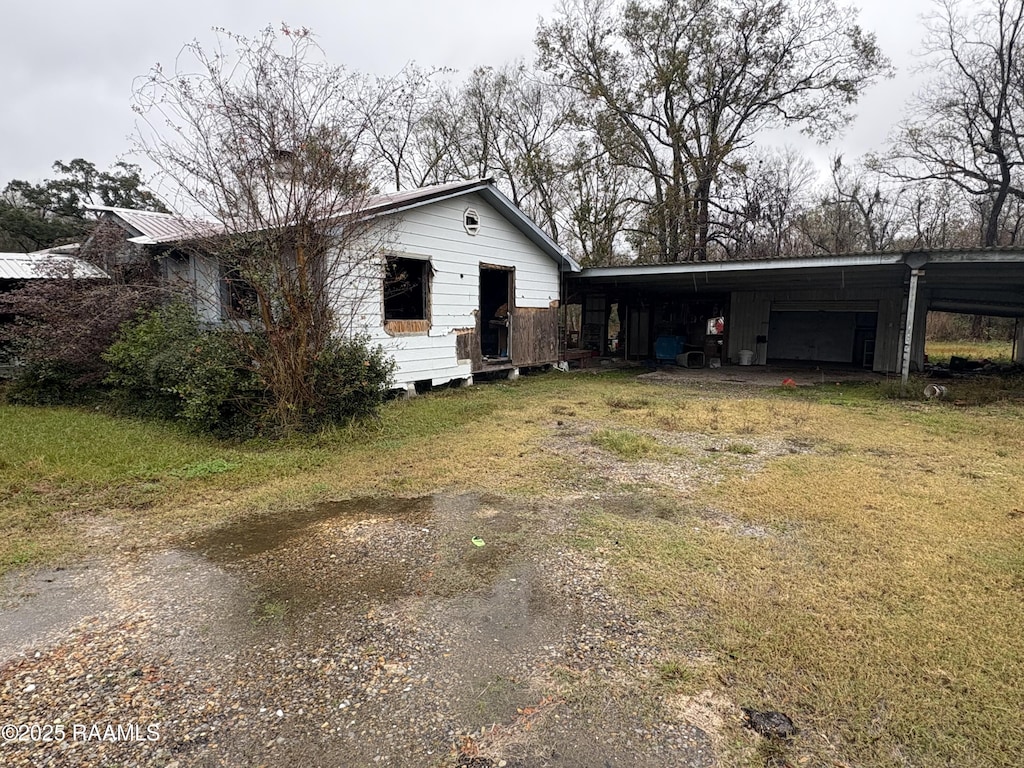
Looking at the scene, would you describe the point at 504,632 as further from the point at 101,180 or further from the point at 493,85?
the point at 101,180

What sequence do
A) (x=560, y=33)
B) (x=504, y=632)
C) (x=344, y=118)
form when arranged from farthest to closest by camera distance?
(x=560, y=33) → (x=344, y=118) → (x=504, y=632)

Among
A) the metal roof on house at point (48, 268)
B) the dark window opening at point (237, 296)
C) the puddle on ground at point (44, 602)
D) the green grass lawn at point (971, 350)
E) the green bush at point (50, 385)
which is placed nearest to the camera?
the puddle on ground at point (44, 602)

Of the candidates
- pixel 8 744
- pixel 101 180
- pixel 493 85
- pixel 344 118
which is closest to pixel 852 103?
pixel 493 85

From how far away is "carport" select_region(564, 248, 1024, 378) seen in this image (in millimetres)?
9555

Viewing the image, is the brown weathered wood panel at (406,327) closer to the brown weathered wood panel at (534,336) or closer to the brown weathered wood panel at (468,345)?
the brown weathered wood panel at (468,345)

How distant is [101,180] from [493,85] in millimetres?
23078

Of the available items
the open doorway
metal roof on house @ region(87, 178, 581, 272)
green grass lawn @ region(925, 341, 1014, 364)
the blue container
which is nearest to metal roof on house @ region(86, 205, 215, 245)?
metal roof on house @ region(87, 178, 581, 272)

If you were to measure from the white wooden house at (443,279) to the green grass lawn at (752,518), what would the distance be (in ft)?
4.94

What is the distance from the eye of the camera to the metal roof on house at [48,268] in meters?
8.39

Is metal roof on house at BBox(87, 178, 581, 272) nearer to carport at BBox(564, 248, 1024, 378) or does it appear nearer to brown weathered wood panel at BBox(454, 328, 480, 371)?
carport at BBox(564, 248, 1024, 378)

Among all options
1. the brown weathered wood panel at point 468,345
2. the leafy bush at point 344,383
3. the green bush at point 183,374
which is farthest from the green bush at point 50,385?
the brown weathered wood panel at point 468,345

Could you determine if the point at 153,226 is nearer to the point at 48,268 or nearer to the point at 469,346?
the point at 48,268

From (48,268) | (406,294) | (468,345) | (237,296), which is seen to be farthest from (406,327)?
(48,268)

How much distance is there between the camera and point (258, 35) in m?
5.59
